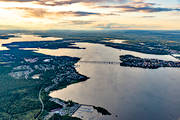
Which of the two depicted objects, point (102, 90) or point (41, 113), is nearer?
point (41, 113)

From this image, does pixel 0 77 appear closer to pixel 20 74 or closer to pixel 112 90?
pixel 20 74

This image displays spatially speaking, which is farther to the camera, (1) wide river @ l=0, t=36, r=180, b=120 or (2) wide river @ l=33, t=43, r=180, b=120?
(2) wide river @ l=33, t=43, r=180, b=120

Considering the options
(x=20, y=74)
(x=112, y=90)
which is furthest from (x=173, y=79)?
(x=20, y=74)

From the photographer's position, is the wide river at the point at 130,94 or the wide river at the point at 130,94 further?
the wide river at the point at 130,94

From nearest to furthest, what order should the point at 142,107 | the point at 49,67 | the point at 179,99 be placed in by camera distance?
the point at 142,107
the point at 179,99
the point at 49,67

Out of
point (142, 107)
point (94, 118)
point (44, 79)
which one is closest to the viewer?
point (94, 118)

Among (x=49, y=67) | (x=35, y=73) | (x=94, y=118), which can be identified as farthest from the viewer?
(x=49, y=67)

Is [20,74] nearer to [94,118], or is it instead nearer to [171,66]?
[94,118]

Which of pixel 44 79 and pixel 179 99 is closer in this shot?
pixel 179 99

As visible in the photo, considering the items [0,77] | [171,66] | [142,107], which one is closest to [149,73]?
[171,66]
